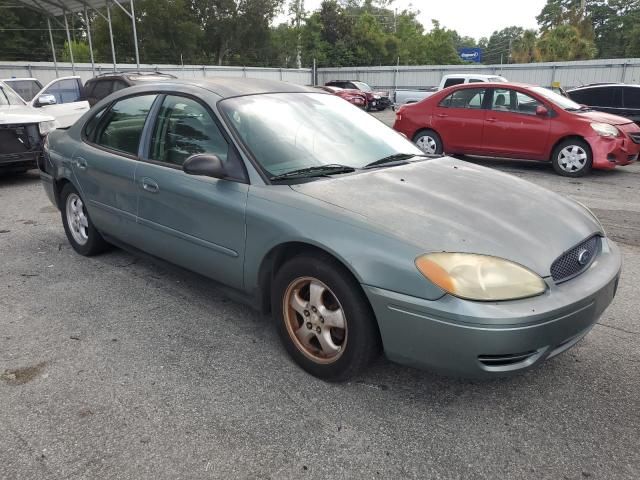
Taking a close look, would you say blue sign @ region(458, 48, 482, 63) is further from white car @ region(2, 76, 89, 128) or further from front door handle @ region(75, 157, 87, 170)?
front door handle @ region(75, 157, 87, 170)

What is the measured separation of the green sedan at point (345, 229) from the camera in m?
2.29

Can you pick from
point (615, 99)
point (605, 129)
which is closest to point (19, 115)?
point (605, 129)

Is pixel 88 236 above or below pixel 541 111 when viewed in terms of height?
below

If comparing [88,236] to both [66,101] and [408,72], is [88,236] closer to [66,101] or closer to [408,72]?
[66,101]

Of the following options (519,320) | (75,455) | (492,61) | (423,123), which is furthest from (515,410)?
(492,61)

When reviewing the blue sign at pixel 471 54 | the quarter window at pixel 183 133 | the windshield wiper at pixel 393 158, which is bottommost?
the windshield wiper at pixel 393 158

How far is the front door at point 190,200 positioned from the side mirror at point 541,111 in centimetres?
728

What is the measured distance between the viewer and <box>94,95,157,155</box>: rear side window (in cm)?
381

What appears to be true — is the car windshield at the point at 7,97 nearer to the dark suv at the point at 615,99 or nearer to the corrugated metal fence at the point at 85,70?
the corrugated metal fence at the point at 85,70

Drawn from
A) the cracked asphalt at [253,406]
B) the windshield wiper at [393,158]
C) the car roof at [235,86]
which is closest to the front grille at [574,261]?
the cracked asphalt at [253,406]

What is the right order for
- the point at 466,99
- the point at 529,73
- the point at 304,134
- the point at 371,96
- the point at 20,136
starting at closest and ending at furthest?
the point at 304,134 < the point at 20,136 < the point at 466,99 < the point at 371,96 < the point at 529,73

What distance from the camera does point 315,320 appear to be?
2.75 m

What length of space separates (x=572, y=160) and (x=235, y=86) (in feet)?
23.6

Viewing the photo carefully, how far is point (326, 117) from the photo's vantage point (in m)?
3.59
